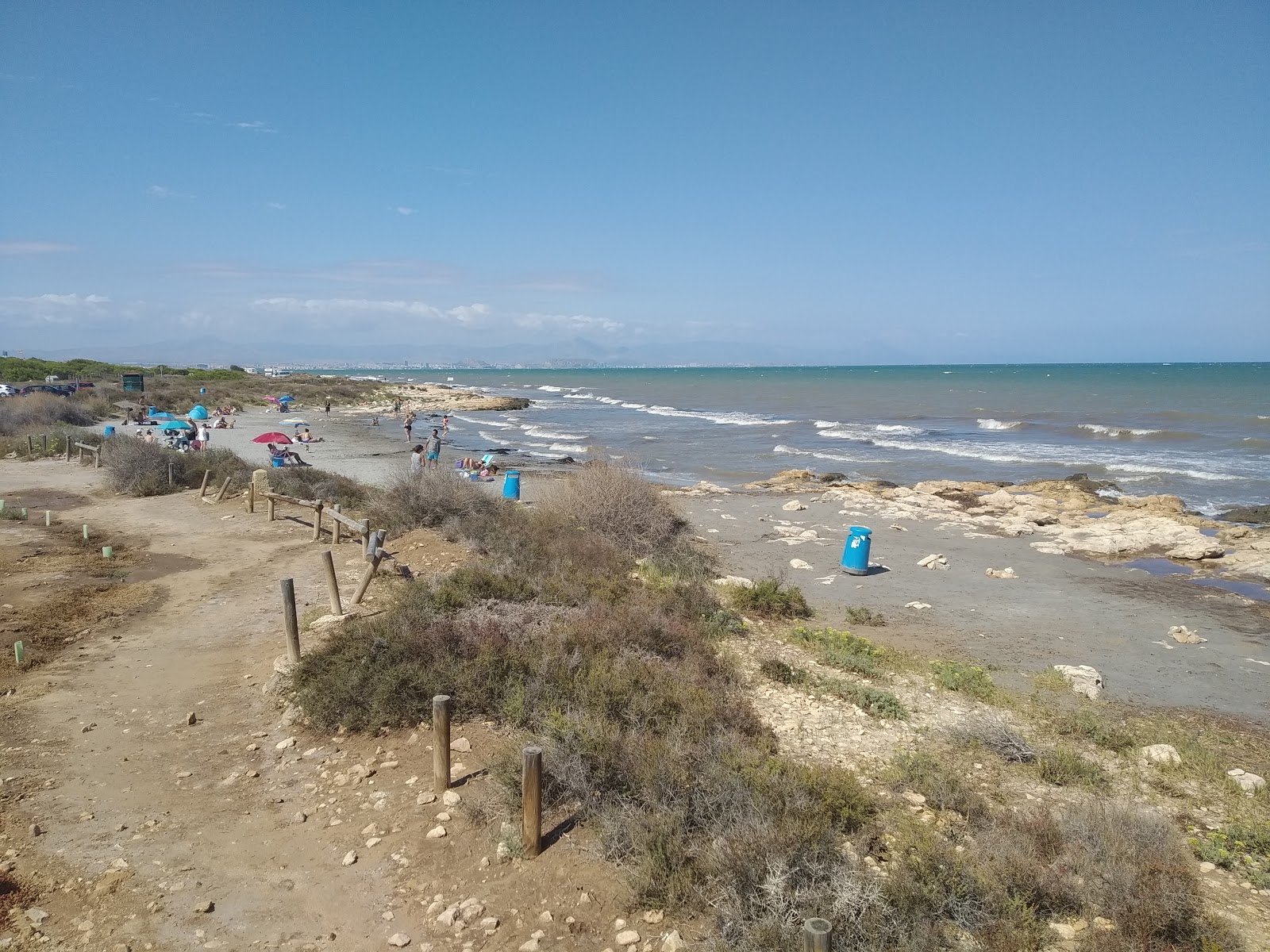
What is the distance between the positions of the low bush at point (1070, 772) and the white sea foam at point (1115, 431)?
1595 inches

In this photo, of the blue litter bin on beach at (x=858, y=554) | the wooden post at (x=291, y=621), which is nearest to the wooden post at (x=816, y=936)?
the wooden post at (x=291, y=621)

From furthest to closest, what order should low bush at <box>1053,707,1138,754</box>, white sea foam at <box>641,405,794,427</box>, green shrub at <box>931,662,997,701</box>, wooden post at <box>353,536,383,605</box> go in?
white sea foam at <box>641,405,794,427</box> < wooden post at <box>353,536,383,605</box> < green shrub at <box>931,662,997,701</box> < low bush at <box>1053,707,1138,754</box>

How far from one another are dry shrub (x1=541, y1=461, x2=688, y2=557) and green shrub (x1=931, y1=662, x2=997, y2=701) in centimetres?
614

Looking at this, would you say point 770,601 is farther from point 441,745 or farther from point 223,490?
point 223,490

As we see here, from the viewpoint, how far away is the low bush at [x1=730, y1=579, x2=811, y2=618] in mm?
11211

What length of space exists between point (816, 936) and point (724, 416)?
5331 centimetres

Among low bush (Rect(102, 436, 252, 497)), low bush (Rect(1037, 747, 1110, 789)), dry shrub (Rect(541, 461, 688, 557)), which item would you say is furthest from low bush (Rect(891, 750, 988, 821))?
low bush (Rect(102, 436, 252, 497))

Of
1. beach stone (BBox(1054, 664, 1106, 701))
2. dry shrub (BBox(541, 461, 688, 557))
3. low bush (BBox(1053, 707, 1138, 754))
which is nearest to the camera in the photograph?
low bush (BBox(1053, 707, 1138, 754))

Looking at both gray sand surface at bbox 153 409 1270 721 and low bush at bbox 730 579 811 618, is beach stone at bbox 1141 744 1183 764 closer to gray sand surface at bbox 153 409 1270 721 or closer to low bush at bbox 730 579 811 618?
gray sand surface at bbox 153 409 1270 721

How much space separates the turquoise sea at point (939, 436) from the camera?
95.0 feet

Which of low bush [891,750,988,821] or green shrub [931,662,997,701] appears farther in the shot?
green shrub [931,662,997,701]

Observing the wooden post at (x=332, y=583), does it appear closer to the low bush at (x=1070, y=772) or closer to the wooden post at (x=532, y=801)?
the wooden post at (x=532, y=801)

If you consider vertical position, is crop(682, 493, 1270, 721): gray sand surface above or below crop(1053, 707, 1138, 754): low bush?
below

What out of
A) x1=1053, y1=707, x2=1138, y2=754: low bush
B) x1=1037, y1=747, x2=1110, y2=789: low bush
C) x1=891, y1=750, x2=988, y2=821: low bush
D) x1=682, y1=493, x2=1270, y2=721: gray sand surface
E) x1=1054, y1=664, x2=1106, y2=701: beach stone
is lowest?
x1=682, y1=493, x2=1270, y2=721: gray sand surface
